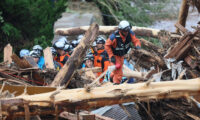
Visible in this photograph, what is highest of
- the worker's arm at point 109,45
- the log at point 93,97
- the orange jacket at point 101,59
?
the worker's arm at point 109,45

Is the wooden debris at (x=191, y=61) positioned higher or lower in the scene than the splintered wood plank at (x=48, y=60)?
lower

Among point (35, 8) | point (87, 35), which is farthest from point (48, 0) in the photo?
point (87, 35)

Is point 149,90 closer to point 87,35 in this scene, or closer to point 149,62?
point 87,35

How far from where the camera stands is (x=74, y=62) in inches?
175

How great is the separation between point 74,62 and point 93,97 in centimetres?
133

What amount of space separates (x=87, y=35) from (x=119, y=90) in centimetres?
169

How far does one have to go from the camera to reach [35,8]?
31.2ft

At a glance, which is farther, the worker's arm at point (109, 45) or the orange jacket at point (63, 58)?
the worker's arm at point (109, 45)

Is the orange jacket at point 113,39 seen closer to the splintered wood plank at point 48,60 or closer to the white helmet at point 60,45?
the white helmet at point 60,45

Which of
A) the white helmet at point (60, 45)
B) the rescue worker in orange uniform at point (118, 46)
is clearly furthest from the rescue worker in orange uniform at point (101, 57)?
the white helmet at point (60, 45)

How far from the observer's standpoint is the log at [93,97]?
3102 millimetres

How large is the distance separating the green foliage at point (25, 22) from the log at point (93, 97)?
5953mm

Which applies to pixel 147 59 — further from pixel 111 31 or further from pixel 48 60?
pixel 111 31

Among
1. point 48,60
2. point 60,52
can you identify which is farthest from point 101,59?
point 48,60
